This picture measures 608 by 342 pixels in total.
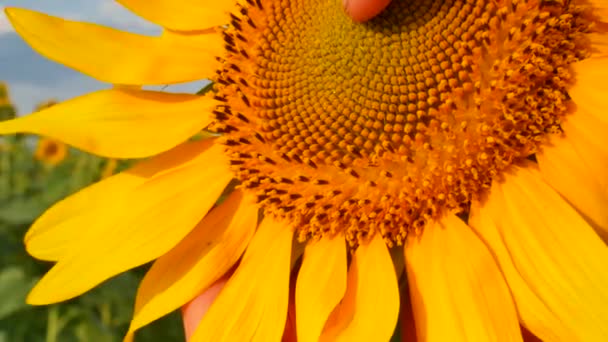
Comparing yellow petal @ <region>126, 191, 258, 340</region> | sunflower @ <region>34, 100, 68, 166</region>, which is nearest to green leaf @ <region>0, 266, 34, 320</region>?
yellow petal @ <region>126, 191, 258, 340</region>

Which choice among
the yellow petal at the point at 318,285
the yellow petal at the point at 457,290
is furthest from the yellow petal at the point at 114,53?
the yellow petal at the point at 457,290

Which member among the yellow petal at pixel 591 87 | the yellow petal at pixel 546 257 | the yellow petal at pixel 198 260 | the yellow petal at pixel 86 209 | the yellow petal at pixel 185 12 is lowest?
the yellow petal at pixel 546 257

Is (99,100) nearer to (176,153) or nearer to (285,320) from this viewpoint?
(176,153)

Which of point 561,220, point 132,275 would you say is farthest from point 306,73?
point 132,275

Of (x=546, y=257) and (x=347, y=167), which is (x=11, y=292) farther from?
(x=546, y=257)

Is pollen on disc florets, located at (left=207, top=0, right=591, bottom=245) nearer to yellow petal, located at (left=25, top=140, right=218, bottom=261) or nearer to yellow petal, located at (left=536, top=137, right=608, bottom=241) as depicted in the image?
yellow petal, located at (left=536, top=137, right=608, bottom=241)

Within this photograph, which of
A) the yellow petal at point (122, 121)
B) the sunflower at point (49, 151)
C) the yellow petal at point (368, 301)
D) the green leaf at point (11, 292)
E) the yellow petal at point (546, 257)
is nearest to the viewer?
the yellow petal at point (546, 257)

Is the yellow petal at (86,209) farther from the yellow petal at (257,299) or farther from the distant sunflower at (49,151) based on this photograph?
the distant sunflower at (49,151)
